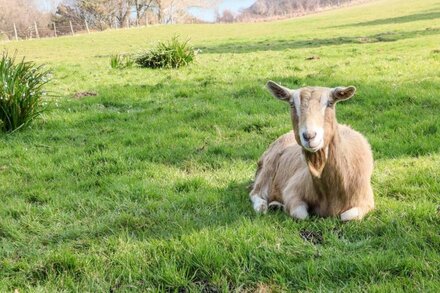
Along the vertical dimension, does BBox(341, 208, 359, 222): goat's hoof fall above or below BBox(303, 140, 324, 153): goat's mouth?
below

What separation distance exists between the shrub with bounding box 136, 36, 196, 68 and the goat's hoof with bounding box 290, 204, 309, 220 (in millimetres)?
11973

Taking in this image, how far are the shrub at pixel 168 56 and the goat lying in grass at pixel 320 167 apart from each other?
1118 cm

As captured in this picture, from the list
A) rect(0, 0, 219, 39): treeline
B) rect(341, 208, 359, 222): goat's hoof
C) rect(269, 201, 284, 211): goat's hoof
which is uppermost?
rect(0, 0, 219, 39): treeline

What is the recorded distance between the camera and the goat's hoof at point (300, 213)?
475cm

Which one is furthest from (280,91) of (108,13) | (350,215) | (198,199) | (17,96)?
(108,13)

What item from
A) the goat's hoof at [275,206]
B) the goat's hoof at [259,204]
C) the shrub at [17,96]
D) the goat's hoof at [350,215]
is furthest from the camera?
the shrub at [17,96]

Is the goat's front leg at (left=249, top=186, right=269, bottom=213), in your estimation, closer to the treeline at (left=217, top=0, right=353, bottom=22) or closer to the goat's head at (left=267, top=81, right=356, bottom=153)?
the goat's head at (left=267, top=81, right=356, bottom=153)

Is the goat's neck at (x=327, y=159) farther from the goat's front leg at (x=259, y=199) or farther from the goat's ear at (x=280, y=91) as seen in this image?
the goat's front leg at (x=259, y=199)

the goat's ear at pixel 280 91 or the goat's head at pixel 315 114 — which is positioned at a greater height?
the goat's ear at pixel 280 91

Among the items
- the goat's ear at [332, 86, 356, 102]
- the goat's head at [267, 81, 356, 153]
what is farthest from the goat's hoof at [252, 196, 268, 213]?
the goat's ear at [332, 86, 356, 102]

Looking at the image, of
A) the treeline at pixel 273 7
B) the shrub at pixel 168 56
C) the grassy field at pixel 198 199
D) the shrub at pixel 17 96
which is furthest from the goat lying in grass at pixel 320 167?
the treeline at pixel 273 7

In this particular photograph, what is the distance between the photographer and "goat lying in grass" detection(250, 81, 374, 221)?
4.17 metres

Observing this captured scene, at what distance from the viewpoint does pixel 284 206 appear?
511cm

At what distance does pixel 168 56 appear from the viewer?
Result: 16094mm
